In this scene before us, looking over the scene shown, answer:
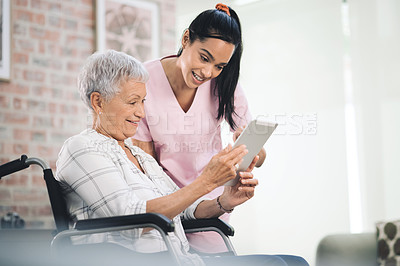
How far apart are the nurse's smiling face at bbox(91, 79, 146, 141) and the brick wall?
1632mm

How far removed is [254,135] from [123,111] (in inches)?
18.6

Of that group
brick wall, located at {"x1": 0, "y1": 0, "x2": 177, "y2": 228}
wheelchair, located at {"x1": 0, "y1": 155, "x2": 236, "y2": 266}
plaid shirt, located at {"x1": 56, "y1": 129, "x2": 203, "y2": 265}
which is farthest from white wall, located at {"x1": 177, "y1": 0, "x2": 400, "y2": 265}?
wheelchair, located at {"x1": 0, "y1": 155, "x2": 236, "y2": 266}

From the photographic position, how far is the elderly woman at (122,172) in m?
1.56

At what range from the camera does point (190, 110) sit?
2.10 metres

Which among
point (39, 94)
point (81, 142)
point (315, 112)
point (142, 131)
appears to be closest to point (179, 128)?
point (142, 131)

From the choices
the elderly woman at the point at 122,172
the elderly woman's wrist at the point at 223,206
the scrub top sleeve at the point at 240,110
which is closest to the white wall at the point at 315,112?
the scrub top sleeve at the point at 240,110

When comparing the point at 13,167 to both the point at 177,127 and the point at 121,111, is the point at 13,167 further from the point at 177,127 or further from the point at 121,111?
the point at 177,127

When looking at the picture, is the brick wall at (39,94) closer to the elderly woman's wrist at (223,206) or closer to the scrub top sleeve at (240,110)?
the scrub top sleeve at (240,110)

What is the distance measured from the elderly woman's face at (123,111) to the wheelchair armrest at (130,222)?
397mm

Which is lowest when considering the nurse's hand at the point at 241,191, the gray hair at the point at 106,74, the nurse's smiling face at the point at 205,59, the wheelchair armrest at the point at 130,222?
the wheelchair armrest at the point at 130,222

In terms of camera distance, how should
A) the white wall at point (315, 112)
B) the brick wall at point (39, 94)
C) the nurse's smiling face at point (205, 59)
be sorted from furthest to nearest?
1. the white wall at point (315, 112)
2. the brick wall at point (39, 94)
3. the nurse's smiling face at point (205, 59)

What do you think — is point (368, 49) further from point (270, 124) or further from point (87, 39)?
point (270, 124)

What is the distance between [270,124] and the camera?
5.11 ft

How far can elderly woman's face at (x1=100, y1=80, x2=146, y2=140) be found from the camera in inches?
68.1
